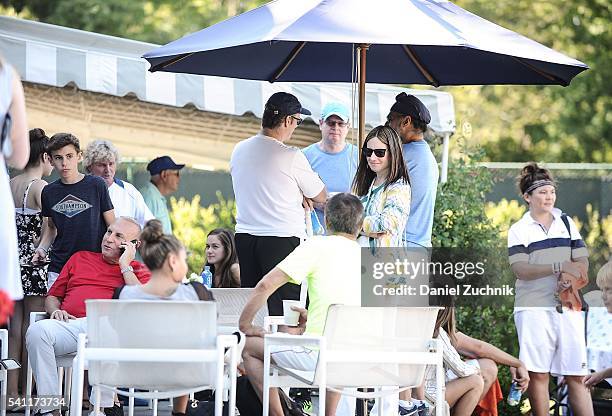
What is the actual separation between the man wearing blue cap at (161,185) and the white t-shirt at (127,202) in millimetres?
979

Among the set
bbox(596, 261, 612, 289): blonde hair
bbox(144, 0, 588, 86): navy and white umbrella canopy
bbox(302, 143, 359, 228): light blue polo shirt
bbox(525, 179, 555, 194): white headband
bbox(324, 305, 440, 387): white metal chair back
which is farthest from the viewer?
bbox(302, 143, 359, 228): light blue polo shirt

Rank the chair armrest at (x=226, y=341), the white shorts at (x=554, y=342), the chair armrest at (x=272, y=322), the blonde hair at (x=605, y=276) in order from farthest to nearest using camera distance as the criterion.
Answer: the blonde hair at (x=605, y=276), the white shorts at (x=554, y=342), the chair armrest at (x=272, y=322), the chair armrest at (x=226, y=341)

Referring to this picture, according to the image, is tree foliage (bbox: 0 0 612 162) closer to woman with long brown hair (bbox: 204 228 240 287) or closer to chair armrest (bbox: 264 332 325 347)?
woman with long brown hair (bbox: 204 228 240 287)

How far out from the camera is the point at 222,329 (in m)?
5.90

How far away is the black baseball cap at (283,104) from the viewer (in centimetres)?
660

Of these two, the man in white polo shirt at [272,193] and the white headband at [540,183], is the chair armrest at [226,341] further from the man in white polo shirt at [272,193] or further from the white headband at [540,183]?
the white headband at [540,183]

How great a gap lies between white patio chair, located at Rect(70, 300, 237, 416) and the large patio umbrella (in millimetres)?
1395

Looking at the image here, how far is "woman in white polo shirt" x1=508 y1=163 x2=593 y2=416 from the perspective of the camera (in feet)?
23.3

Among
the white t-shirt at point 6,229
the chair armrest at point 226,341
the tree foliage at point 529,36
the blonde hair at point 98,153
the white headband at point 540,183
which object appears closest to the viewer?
the white t-shirt at point 6,229

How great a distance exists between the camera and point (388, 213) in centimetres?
609

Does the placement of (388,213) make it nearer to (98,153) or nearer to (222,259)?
(222,259)

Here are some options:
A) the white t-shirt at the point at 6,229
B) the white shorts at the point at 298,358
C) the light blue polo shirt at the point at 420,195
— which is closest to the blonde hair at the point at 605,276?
the light blue polo shirt at the point at 420,195

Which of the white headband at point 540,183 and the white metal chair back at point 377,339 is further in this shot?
the white headband at point 540,183

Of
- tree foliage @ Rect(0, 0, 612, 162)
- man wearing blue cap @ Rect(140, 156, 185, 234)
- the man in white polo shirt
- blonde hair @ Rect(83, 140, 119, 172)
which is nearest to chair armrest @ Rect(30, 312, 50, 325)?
the man in white polo shirt
